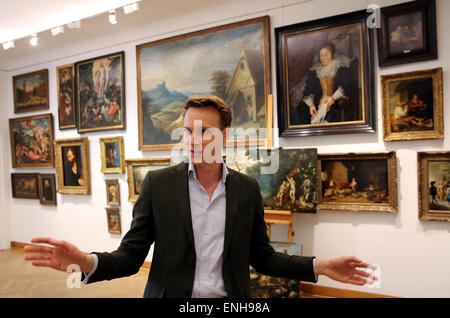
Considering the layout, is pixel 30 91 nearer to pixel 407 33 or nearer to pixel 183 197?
pixel 183 197

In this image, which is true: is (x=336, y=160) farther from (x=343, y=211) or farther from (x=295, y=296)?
(x=295, y=296)

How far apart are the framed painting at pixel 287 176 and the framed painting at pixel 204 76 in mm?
531

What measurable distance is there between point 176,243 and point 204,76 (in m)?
4.56

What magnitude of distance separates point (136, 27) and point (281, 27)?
3164mm

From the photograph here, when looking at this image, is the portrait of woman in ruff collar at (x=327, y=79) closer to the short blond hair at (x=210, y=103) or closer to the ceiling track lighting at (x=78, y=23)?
the ceiling track lighting at (x=78, y=23)

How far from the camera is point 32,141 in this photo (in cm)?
828

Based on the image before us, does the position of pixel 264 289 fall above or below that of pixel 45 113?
below

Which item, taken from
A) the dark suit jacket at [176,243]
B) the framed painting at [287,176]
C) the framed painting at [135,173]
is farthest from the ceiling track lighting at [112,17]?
the dark suit jacket at [176,243]

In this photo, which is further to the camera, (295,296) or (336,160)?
(336,160)

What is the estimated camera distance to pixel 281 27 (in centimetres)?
505

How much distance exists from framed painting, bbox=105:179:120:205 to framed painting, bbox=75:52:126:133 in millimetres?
1195

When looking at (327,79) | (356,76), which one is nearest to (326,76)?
(327,79)

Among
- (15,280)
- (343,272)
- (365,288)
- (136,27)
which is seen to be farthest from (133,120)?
(343,272)

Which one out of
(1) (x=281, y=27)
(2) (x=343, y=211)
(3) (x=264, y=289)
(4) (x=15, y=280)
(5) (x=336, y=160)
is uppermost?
(1) (x=281, y=27)
